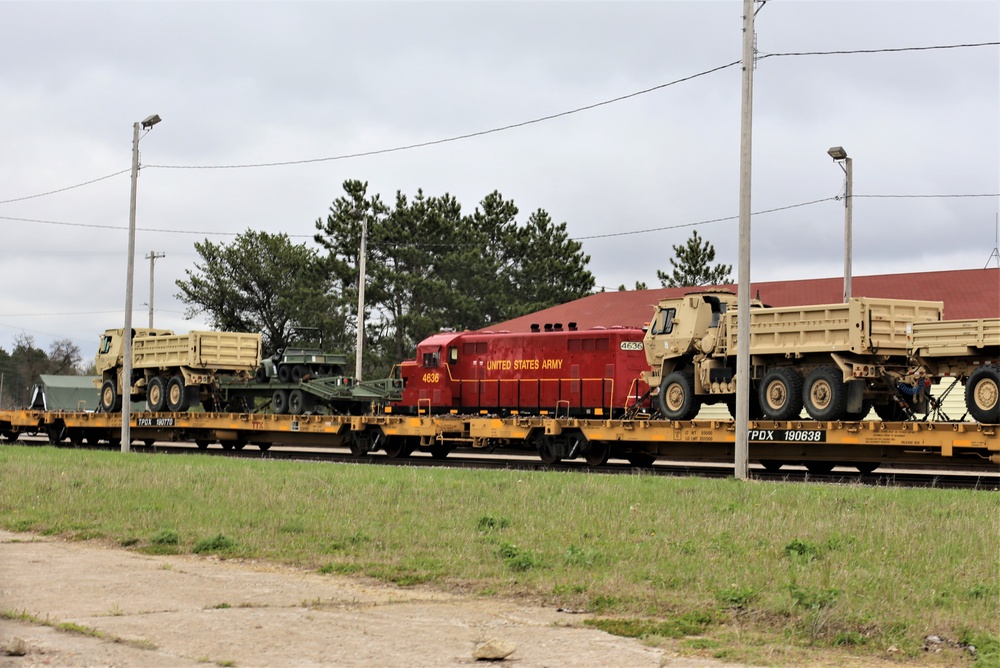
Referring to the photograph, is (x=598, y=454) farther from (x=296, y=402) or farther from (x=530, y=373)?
(x=296, y=402)

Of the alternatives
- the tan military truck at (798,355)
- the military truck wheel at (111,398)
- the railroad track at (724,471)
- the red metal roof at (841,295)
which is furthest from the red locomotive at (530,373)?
the military truck wheel at (111,398)

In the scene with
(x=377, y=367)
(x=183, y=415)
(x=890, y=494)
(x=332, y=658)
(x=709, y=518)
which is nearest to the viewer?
(x=332, y=658)

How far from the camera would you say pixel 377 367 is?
64.4m

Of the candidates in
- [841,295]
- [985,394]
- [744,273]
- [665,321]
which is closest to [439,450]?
[665,321]

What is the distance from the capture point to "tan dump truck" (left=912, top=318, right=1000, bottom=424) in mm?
18781

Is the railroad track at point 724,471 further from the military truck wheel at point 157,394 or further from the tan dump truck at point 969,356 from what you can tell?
the military truck wheel at point 157,394

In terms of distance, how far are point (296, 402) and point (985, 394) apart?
812 inches

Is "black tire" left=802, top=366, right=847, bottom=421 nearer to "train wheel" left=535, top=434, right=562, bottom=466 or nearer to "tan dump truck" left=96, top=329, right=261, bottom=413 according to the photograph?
"train wheel" left=535, top=434, right=562, bottom=466

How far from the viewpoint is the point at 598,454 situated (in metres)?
26.0


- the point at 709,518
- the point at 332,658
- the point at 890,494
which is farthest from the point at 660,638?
the point at 890,494

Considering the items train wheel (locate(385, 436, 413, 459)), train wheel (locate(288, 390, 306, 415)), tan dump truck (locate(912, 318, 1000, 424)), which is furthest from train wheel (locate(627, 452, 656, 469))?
train wheel (locate(288, 390, 306, 415))

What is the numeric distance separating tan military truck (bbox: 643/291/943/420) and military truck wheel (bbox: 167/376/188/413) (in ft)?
54.9

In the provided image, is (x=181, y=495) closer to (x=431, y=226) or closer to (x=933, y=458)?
(x=933, y=458)

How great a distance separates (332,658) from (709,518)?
7.46 meters
